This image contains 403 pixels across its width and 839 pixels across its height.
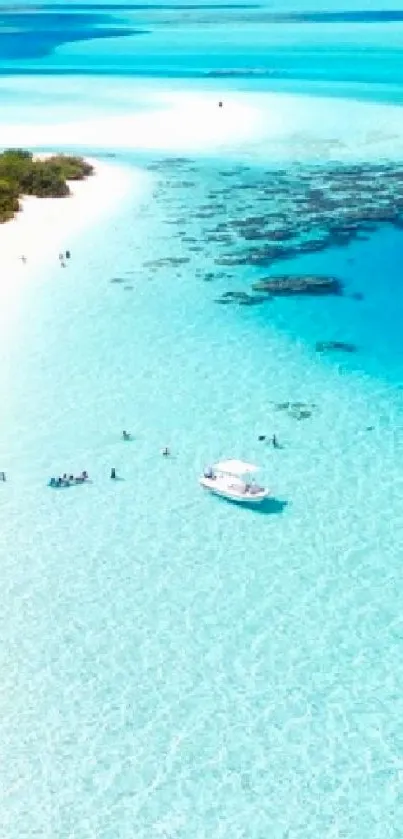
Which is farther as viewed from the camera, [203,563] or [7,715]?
[203,563]

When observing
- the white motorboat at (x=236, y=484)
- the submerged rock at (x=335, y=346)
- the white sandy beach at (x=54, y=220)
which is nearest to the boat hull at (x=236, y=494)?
the white motorboat at (x=236, y=484)

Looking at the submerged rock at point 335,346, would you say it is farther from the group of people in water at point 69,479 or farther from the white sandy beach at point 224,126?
the white sandy beach at point 224,126

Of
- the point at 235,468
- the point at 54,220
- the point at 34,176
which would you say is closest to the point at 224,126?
the point at 34,176

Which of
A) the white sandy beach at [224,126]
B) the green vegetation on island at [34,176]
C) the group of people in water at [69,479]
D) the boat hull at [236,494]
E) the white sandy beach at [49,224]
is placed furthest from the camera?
the white sandy beach at [224,126]

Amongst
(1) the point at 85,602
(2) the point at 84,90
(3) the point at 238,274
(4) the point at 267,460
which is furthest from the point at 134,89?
(1) the point at 85,602

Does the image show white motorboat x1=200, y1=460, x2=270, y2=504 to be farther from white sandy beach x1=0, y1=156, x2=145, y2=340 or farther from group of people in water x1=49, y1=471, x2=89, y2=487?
white sandy beach x1=0, y1=156, x2=145, y2=340

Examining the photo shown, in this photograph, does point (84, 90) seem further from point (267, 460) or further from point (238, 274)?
point (267, 460)

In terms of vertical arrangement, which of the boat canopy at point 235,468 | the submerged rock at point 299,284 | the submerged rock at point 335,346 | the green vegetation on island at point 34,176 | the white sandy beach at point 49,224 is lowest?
the boat canopy at point 235,468
